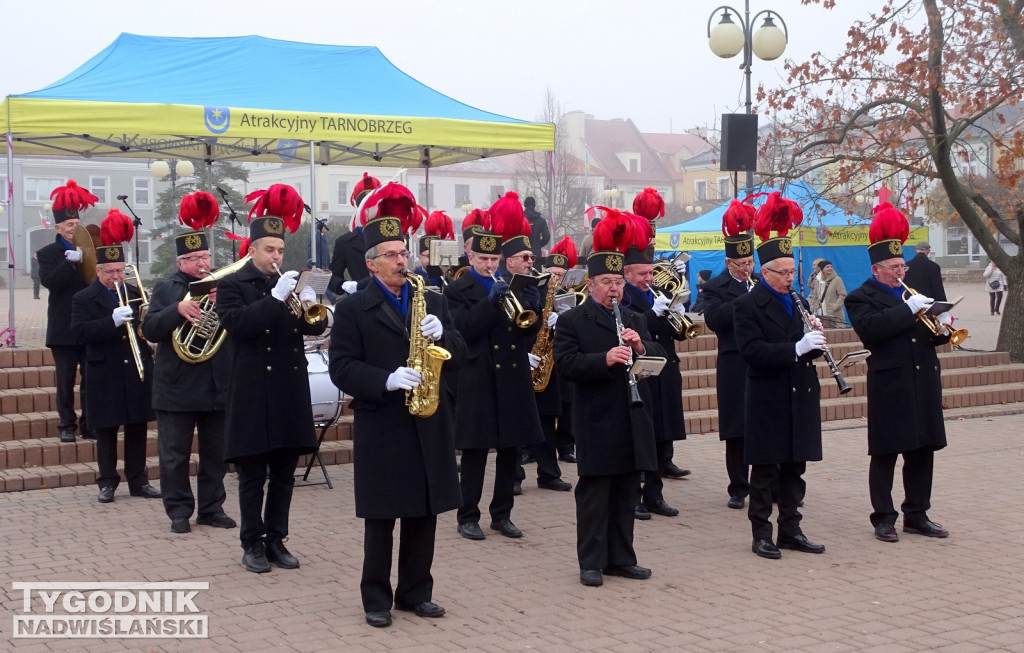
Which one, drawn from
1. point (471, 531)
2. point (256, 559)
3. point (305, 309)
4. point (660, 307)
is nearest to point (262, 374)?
point (305, 309)

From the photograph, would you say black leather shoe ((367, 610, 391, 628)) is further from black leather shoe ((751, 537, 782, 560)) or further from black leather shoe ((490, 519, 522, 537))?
black leather shoe ((751, 537, 782, 560))

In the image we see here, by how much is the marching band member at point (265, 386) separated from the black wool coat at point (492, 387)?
1358mm

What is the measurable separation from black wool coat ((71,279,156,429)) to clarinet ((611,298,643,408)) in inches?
162

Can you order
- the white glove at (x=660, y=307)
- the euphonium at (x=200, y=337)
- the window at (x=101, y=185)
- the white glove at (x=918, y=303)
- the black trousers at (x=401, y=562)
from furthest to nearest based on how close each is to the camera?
1. the window at (x=101, y=185)
2. the white glove at (x=660, y=307)
3. the euphonium at (x=200, y=337)
4. the white glove at (x=918, y=303)
5. the black trousers at (x=401, y=562)

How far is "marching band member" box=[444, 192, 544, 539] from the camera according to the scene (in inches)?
313

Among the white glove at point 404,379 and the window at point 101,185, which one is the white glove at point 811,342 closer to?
the white glove at point 404,379

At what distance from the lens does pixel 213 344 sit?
8.13 m

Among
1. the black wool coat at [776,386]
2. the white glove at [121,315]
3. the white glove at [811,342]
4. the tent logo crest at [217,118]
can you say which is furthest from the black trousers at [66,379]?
the white glove at [811,342]

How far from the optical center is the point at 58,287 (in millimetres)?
10398

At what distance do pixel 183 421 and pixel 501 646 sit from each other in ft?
12.0

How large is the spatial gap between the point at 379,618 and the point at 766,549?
2.83 meters

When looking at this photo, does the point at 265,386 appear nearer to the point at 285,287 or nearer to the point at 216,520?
the point at 285,287

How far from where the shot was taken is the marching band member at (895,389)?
308 inches

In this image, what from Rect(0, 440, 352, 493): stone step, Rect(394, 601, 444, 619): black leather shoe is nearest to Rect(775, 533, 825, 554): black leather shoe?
Rect(394, 601, 444, 619): black leather shoe
